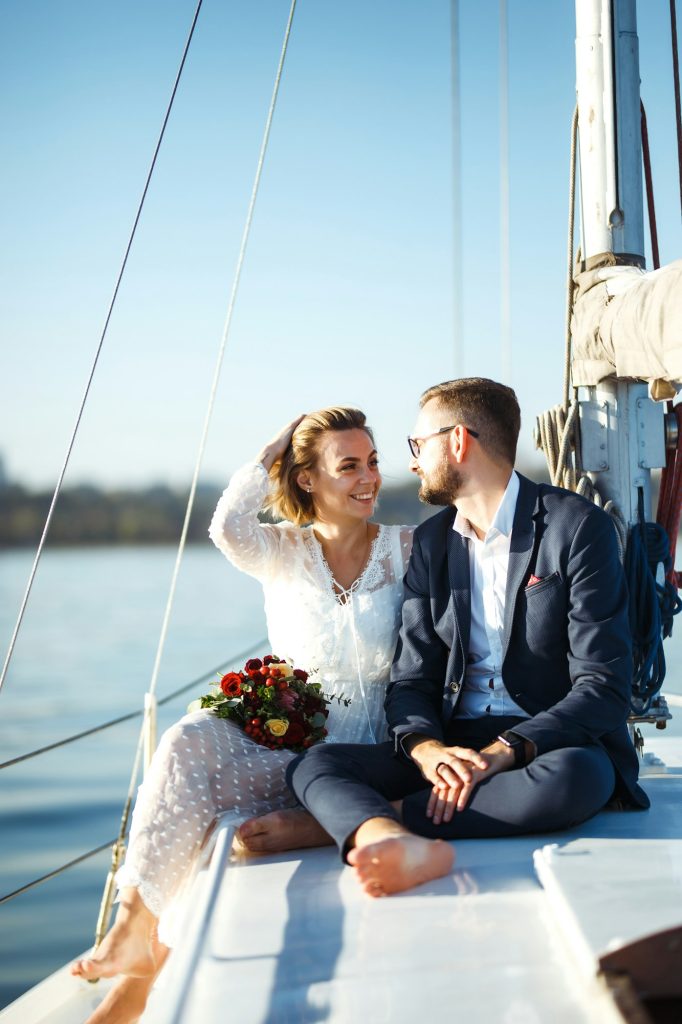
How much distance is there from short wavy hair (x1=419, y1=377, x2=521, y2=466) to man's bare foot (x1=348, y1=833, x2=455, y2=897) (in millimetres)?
1181

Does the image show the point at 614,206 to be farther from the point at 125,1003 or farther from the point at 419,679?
the point at 125,1003

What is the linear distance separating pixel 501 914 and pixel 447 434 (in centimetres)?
135

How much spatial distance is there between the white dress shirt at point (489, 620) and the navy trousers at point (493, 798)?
0.34 metres

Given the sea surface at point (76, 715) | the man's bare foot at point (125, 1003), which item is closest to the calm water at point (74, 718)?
the sea surface at point (76, 715)

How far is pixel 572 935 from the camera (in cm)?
172

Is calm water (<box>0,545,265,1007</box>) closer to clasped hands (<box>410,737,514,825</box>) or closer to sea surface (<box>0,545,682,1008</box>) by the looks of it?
sea surface (<box>0,545,682,1008</box>)

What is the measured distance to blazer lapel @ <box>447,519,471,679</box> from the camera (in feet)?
9.32

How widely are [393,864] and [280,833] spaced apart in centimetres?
51

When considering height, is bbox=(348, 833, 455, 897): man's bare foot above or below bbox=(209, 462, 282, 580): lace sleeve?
below

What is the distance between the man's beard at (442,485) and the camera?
290 cm

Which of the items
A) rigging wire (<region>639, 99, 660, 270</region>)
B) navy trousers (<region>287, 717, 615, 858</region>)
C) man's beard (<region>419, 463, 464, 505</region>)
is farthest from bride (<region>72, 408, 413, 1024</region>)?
rigging wire (<region>639, 99, 660, 270</region>)

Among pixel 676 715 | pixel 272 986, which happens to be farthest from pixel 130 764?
pixel 272 986

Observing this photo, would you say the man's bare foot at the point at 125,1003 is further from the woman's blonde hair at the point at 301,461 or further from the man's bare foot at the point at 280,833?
the woman's blonde hair at the point at 301,461

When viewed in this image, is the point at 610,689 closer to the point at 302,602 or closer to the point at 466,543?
the point at 466,543
